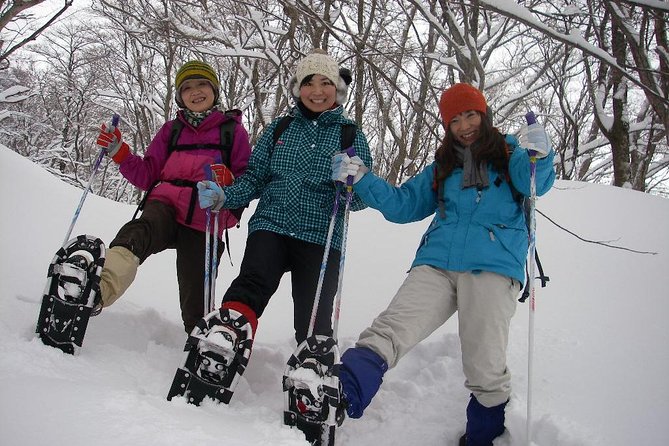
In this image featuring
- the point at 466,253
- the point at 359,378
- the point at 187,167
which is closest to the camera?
the point at 359,378

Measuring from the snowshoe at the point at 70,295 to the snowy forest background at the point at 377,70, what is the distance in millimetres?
2123

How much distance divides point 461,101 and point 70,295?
222 centimetres

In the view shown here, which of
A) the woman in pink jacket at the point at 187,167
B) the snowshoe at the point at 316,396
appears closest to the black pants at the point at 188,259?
the woman in pink jacket at the point at 187,167

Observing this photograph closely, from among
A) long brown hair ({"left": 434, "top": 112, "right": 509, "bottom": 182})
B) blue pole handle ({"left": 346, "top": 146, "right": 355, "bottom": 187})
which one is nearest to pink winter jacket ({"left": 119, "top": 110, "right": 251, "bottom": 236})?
blue pole handle ({"left": 346, "top": 146, "right": 355, "bottom": 187})

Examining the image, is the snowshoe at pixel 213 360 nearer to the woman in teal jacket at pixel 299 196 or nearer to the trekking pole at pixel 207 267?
the woman in teal jacket at pixel 299 196

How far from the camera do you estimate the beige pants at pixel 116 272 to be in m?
2.16

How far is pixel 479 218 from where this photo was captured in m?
2.29

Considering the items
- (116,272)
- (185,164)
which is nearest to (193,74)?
(185,164)

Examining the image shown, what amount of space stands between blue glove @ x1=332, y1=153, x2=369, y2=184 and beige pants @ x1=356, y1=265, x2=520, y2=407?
0.67 m

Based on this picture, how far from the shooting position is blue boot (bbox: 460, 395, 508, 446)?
210cm

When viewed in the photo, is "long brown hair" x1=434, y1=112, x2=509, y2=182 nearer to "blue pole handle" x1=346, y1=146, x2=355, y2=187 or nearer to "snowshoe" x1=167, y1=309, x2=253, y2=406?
"blue pole handle" x1=346, y1=146, x2=355, y2=187

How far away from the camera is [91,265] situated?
2.01 m

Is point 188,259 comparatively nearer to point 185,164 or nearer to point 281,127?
point 185,164

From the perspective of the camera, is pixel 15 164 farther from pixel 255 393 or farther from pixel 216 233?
pixel 255 393
